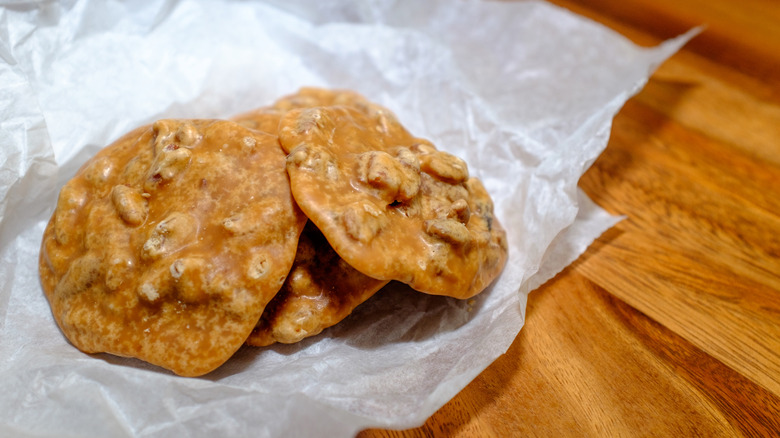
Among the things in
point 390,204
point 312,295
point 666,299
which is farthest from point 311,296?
point 666,299

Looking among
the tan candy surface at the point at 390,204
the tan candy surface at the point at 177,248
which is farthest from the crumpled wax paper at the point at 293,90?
the tan candy surface at the point at 390,204

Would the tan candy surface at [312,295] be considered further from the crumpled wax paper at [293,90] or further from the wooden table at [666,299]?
the wooden table at [666,299]


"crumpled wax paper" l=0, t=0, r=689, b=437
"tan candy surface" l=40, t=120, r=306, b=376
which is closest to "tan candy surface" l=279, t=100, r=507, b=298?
"tan candy surface" l=40, t=120, r=306, b=376

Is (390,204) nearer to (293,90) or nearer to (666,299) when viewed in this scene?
(666,299)

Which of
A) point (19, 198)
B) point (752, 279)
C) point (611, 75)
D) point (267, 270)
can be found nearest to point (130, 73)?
point (19, 198)

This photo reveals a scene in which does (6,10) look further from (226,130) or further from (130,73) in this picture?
(226,130)
